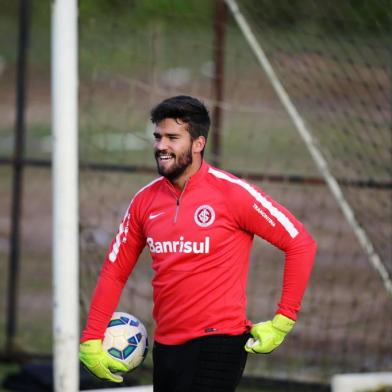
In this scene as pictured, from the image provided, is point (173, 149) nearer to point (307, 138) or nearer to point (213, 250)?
point (213, 250)

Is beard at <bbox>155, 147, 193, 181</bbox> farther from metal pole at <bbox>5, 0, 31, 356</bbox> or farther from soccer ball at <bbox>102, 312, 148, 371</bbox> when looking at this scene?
metal pole at <bbox>5, 0, 31, 356</bbox>

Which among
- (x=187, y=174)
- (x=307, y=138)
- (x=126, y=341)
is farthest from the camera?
(x=307, y=138)

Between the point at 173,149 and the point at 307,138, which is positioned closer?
the point at 173,149

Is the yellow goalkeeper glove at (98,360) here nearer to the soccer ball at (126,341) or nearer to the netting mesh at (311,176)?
the soccer ball at (126,341)

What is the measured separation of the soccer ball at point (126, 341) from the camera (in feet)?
16.1

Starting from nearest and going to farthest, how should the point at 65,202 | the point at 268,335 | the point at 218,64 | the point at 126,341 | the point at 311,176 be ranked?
the point at 268,335, the point at 126,341, the point at 65,202, the point at 218,64, the point at 311,176

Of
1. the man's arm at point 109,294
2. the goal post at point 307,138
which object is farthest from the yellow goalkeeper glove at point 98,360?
the goal post at point 307,138

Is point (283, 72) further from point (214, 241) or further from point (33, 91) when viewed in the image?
point (33, 91)

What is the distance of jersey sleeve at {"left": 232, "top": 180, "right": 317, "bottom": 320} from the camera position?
4688 millimetres

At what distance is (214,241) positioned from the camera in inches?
184

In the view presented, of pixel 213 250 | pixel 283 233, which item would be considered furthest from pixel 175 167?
pixel 283 233

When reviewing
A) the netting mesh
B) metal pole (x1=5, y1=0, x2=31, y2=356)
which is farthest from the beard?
metal pole (x1=5, y1=0, x2=31, y2=356)

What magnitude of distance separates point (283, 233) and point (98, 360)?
0.97m

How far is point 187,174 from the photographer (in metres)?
4.79
